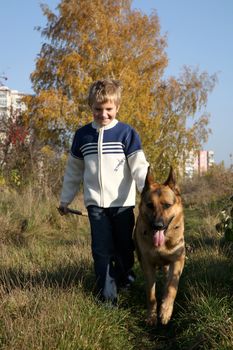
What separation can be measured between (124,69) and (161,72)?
93.0 inches

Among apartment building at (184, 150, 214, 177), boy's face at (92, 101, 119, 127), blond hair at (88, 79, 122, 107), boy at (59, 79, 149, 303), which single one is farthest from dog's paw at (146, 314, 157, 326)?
apartment building at (184, 150, 214, 177)

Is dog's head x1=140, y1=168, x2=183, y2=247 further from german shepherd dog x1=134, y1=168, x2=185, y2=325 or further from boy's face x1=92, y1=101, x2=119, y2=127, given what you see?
boy's face x1=92, y1=101, x2=119, y2=127

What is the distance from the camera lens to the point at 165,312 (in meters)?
3.55

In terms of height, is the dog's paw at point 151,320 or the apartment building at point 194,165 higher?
the apartment building at point 194,165

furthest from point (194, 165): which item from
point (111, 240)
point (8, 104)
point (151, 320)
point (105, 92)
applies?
point (151, 320)

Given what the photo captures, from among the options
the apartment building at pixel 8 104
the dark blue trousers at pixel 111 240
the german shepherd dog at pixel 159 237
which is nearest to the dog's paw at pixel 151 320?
the german shepherd dog at pixel 159 237

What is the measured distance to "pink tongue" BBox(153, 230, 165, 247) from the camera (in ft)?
12.0

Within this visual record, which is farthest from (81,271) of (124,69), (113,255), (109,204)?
(124,69)

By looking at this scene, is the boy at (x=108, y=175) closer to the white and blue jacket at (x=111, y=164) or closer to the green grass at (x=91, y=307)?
the white and blue jacket at (x=111, y=164)

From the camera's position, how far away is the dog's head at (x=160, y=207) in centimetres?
368

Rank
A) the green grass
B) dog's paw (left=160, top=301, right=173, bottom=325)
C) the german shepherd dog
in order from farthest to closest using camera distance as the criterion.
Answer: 1. the german shepherd dog
2. dog's paw (left=160, top=301, right=173, bottom=325)
3. the green grass

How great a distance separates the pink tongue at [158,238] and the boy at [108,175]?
35 centimetres

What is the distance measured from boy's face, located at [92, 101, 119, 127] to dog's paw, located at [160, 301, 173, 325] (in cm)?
158

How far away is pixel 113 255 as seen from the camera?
3938 millimetres
